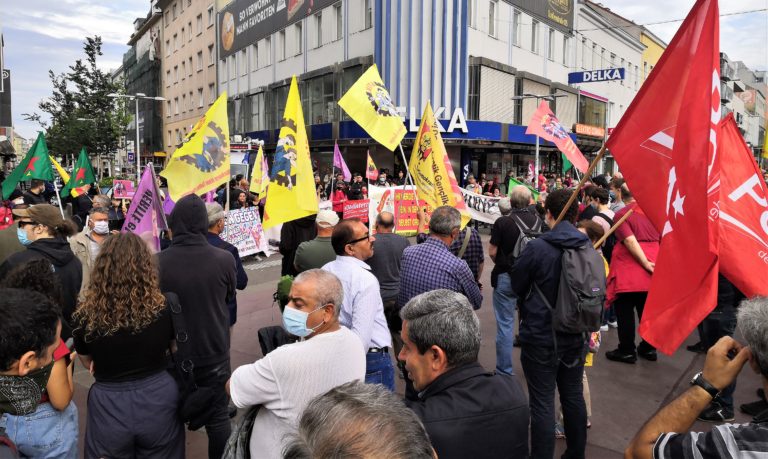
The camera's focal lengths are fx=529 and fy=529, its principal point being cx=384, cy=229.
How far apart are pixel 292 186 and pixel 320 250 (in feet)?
4.17

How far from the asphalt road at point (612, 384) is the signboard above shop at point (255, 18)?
2509 centimetres

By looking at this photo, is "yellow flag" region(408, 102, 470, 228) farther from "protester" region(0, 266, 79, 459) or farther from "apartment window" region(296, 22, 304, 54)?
"apartment window" region(296, 22, 304, 54)

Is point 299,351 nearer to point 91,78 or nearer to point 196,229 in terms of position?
point 196,229

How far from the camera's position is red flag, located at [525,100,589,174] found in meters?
9.68

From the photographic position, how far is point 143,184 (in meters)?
5.05

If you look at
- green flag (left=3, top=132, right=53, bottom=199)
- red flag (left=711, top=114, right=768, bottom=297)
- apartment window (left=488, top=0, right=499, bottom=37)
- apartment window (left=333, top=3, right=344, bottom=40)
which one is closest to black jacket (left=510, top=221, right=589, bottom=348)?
red flag (left=711, top=114, right=768, bottom=297)

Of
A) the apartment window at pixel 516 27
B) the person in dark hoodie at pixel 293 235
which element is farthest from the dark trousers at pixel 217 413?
the apartment window at pixel 516 27

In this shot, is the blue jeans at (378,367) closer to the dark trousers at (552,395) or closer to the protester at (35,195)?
the dark trousers at (552,395)

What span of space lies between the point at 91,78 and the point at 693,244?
125 ft

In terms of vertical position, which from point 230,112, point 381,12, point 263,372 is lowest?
point 263,372

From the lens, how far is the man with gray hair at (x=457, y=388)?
1.83 meters

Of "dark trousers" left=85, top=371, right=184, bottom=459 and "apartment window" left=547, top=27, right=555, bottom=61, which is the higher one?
"apartment window" left=547, top=27, right=555, bottom=61

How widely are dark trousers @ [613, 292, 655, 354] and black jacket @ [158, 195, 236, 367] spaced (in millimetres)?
4225

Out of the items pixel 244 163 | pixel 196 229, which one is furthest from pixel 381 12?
pixel 196 229
